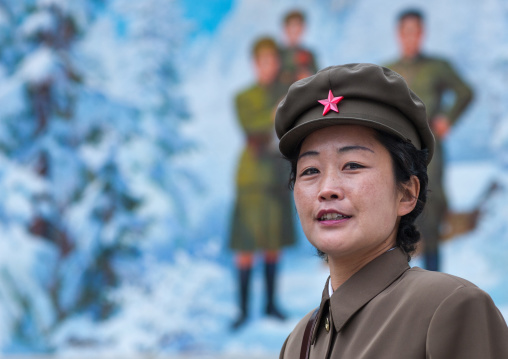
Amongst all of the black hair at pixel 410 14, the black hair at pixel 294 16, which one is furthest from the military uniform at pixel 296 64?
the black hair at pixel 410 14

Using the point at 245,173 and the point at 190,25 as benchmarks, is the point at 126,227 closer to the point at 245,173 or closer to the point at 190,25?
the point at 245,173

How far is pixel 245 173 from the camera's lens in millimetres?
6801

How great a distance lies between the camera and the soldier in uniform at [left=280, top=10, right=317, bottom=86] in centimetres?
681

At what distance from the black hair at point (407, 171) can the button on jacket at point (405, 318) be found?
0.06 metres

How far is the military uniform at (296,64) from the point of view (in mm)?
6805

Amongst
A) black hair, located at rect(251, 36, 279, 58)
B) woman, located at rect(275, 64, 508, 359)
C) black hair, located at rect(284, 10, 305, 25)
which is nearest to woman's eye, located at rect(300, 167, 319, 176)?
woman, located at rect(275, 64, 508, 359)

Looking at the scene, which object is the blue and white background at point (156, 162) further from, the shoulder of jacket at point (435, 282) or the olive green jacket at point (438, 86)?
the shoulder of jacket at point (435, 282)

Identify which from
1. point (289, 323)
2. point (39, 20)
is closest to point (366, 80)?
point (289, 323)

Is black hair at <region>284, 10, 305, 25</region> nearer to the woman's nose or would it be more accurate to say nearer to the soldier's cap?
the soldier's cap

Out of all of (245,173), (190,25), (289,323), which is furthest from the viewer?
(190,25)

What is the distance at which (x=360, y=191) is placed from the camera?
1.44 m

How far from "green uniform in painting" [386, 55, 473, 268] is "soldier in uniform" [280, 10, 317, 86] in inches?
36.6

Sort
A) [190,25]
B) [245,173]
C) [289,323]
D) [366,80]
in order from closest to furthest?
[366,80]
[289,323]
[245,173]
[190,25]

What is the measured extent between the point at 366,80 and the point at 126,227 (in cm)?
575
